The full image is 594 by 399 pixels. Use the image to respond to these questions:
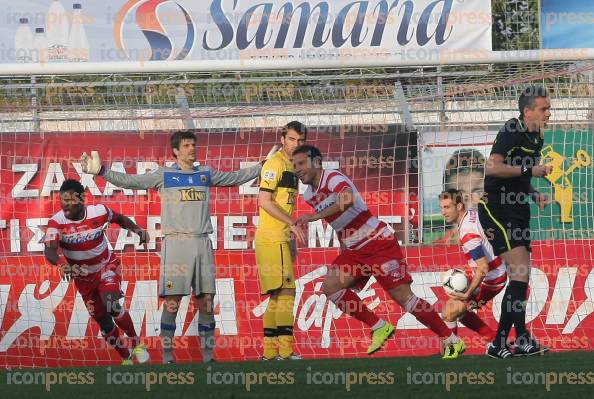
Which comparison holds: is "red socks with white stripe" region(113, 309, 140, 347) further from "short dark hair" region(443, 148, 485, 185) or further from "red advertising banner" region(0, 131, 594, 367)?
"short dark hair" region(443, 148, 485, 185)

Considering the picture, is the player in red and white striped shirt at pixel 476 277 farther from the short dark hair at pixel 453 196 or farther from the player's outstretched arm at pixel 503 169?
the player's outstretched arm at pixel 503 169

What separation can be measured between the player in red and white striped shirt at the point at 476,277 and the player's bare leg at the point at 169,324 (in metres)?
2.37

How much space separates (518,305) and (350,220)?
1545mm

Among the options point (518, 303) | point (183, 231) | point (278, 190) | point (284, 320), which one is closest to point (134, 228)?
point (183, 231)

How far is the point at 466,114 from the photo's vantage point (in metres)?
13.9

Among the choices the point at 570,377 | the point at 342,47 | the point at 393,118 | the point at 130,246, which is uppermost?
the point at 342,47

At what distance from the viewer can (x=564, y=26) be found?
2144cm

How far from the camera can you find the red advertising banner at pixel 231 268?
12.2 meters

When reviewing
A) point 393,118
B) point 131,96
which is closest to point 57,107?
point 131,96

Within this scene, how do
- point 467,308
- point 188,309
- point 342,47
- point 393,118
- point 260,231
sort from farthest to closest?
point 342,47, point 393,118, point 188,309, point 467,308, point 260,231

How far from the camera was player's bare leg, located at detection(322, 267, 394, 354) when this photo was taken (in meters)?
9.52

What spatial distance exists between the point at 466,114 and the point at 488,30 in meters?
3.99

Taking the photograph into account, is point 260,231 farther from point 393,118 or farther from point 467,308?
point 393,118

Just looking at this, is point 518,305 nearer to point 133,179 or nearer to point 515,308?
point 515,308
